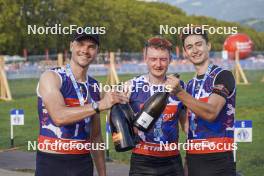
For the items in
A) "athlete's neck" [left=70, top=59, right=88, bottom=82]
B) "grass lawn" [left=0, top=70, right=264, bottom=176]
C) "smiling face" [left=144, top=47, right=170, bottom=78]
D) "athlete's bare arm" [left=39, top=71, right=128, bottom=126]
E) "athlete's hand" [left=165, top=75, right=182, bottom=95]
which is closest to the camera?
"athlete's hand" [left=165, top=75, right=182, bottom=95]

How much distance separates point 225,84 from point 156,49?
0.78 meters

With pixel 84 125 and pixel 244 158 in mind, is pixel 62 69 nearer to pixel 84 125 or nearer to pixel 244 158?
pixel 84 125

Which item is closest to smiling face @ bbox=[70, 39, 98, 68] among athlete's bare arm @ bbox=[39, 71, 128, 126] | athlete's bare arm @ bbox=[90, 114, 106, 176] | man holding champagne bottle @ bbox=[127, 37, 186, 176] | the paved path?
athlete's bare arm @ bbox=[39, 71, 128, 126]

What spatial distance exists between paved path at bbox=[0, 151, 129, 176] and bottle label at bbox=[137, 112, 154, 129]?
5.96 m

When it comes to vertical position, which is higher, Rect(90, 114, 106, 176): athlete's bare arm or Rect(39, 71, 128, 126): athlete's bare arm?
Rect(39, 71, 128, 126): athlete's bare arm

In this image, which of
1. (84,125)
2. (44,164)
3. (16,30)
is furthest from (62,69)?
(16,30)

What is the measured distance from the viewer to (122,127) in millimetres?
5164

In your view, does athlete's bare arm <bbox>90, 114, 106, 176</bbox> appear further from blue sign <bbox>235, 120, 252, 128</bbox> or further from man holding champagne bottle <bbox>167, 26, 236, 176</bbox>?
blue sign <bbox>235, 120, 252, 128</bbox>

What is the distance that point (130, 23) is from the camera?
77.5 meters

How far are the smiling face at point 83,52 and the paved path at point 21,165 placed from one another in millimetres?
5656

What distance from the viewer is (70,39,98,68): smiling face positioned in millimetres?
5504

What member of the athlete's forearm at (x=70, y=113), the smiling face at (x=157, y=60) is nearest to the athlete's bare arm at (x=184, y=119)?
the smiling face at (x=157, y=60)

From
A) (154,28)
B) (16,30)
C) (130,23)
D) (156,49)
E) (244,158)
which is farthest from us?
(154,28)

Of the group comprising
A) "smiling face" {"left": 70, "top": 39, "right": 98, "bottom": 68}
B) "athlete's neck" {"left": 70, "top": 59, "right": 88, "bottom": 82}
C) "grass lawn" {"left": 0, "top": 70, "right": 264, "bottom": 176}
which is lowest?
"grass lawn" {"left": 0, "top": 70, "right": 264, "bottom": 176}
